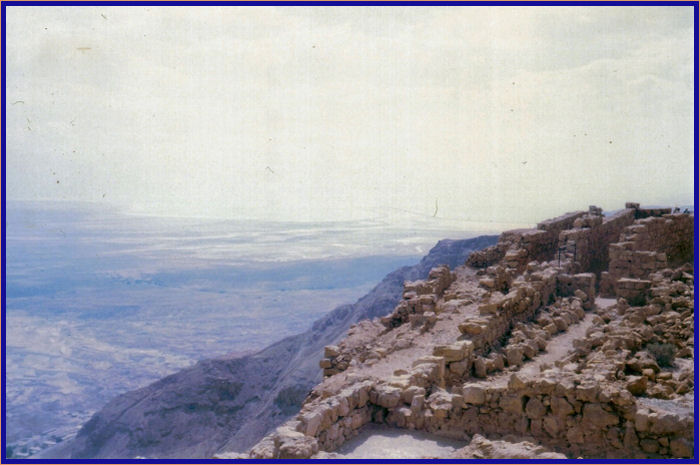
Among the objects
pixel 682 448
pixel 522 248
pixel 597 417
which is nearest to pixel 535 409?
pixel 597 417

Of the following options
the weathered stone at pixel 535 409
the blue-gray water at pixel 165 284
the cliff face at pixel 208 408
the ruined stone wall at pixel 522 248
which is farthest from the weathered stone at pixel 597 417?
the blue-gray water at pixel 165 284

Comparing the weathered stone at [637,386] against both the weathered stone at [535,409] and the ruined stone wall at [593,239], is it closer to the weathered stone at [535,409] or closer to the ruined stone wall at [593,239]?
the weathered stone at [535,409]

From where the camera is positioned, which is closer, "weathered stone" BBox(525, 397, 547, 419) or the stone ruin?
→ the stone ruin

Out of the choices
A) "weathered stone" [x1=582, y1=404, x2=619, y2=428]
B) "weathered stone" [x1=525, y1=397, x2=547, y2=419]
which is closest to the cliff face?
"weathered stone" [x1=525, y1=397, x2=547, y2=419]

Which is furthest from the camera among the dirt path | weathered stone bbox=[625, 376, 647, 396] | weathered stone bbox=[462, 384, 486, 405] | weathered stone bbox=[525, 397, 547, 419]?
weathered stone bbox=[625, 376, 647, 396]

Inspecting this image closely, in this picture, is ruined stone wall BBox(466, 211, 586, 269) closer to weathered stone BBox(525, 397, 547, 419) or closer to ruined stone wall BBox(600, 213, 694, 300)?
ruined stone wall BBox(600, 213, 694, 300)

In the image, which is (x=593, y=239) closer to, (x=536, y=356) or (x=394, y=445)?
(x=536, y=356)
